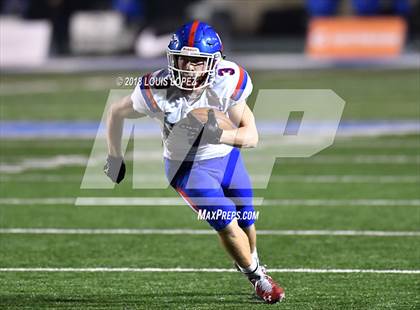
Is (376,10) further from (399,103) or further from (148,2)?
(399,103)

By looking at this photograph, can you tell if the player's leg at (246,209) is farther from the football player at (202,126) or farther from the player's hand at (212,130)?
the player's hand at (212,130)

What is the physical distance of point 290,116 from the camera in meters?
16.5

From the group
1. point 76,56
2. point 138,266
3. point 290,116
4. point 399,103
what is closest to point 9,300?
point 138,266

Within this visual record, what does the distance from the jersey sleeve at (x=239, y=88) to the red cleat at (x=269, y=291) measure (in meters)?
0.98

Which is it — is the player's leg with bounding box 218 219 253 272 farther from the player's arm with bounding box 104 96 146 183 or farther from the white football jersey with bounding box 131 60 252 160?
the player's arm with bounding box 104 96 146 183

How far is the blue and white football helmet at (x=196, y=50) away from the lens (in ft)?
18.6

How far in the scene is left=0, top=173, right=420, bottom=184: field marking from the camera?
35.4 ft

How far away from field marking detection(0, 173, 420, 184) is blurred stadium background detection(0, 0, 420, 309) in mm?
21

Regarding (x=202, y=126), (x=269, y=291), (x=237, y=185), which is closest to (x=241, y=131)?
(x=202, y=126)

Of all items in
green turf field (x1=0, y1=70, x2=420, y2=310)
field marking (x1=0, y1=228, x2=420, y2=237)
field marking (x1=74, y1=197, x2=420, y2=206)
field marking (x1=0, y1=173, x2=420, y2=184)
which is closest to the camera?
green turf field (x1=0, y1=70, x2=420, y2=310)

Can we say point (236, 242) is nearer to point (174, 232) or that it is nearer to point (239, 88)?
point (239, 88)

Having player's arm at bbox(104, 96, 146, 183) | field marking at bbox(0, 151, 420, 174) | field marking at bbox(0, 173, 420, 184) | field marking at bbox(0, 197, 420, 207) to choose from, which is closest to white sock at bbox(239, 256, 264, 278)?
player's arm at bbox(104, 96, 146, 183)

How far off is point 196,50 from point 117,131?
2.29 ft

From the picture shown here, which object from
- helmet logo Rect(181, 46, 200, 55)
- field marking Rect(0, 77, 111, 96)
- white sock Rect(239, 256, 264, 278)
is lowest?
field marking Rect(0, 77, 111, 96)
